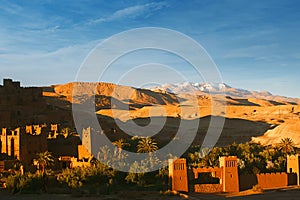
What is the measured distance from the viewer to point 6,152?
96.6 feet

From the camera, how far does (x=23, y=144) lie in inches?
1124

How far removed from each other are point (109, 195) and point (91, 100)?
55.3 metres

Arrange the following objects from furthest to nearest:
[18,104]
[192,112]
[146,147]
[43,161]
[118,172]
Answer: [192,112]
[18,104]
[146,147]
[43,161]
[118,172]

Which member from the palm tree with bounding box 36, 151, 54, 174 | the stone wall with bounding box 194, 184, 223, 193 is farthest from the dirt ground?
the palm tree with bounding box 36, 151, 54, 174

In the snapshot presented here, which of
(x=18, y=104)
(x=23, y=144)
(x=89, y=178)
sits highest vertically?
(x=18, y=104)

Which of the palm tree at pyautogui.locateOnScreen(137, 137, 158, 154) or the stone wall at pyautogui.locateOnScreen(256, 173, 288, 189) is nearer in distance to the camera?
the stone wall at pyautogui.locateOnScreen(256, 173, 288, 189)

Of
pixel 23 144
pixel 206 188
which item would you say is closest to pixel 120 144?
pixel 23 144

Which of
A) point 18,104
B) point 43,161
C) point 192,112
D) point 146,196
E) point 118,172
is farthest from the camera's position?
point 192,112

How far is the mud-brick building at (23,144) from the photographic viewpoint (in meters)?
28.4

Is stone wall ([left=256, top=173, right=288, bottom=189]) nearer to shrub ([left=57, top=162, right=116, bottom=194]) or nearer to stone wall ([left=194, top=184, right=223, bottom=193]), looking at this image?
stone wall ([left=194, top=184, right=223, bottom=193])

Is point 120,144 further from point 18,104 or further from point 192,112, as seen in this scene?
point 192,112

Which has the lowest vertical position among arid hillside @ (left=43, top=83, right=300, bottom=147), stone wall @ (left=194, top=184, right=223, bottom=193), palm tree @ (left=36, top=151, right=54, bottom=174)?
stone wall @ (left=194, top=184, right=223, bottom=193)

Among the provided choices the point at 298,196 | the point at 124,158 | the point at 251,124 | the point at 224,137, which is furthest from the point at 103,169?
the point at 251,124

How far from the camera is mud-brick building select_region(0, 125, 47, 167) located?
2842cm
